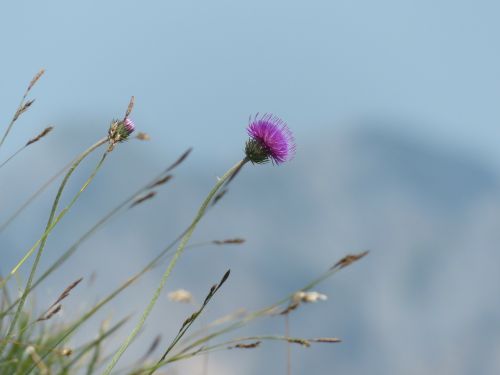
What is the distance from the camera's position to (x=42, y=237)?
2908 millimetres

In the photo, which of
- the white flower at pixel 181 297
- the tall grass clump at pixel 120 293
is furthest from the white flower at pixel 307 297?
the white flower at pixel 181 297

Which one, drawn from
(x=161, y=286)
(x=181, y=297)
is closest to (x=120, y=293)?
(x=161, y=286)

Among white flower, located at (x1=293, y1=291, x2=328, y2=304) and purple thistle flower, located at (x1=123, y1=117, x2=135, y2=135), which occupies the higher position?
purple thistle flower, located at (x1=123, y1=117, x2=135, y2=135)

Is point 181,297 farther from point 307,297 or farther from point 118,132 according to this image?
point 307,297

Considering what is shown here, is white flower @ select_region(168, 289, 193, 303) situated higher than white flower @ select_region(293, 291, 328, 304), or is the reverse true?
white flower @ select_region(168, 289, 193, 303)

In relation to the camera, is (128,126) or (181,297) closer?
(128,126)

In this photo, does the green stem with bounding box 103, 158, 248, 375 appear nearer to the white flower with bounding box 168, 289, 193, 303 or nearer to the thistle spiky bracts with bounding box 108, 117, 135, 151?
the thistle spiky bracts with bounding box 108, 117, 135, 151

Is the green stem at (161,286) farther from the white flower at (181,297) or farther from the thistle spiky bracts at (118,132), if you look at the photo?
the white flower at (181,297)

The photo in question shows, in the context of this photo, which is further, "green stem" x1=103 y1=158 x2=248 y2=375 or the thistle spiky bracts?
the thistle spiky bracts

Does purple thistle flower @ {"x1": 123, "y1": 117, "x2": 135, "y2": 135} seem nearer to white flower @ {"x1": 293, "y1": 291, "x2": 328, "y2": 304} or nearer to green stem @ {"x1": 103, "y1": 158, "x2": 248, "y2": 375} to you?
green stem @ {"x1": 103, "y1": 158, "x2": 248, "y2": 375}

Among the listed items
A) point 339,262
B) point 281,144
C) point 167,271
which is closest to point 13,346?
point 167,271

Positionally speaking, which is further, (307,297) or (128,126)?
(128,126)

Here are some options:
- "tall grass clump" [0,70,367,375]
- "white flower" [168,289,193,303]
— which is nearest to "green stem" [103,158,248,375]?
"tall grass clump" [0,70,367,375]

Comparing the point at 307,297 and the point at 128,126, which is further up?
the point at 128,126
